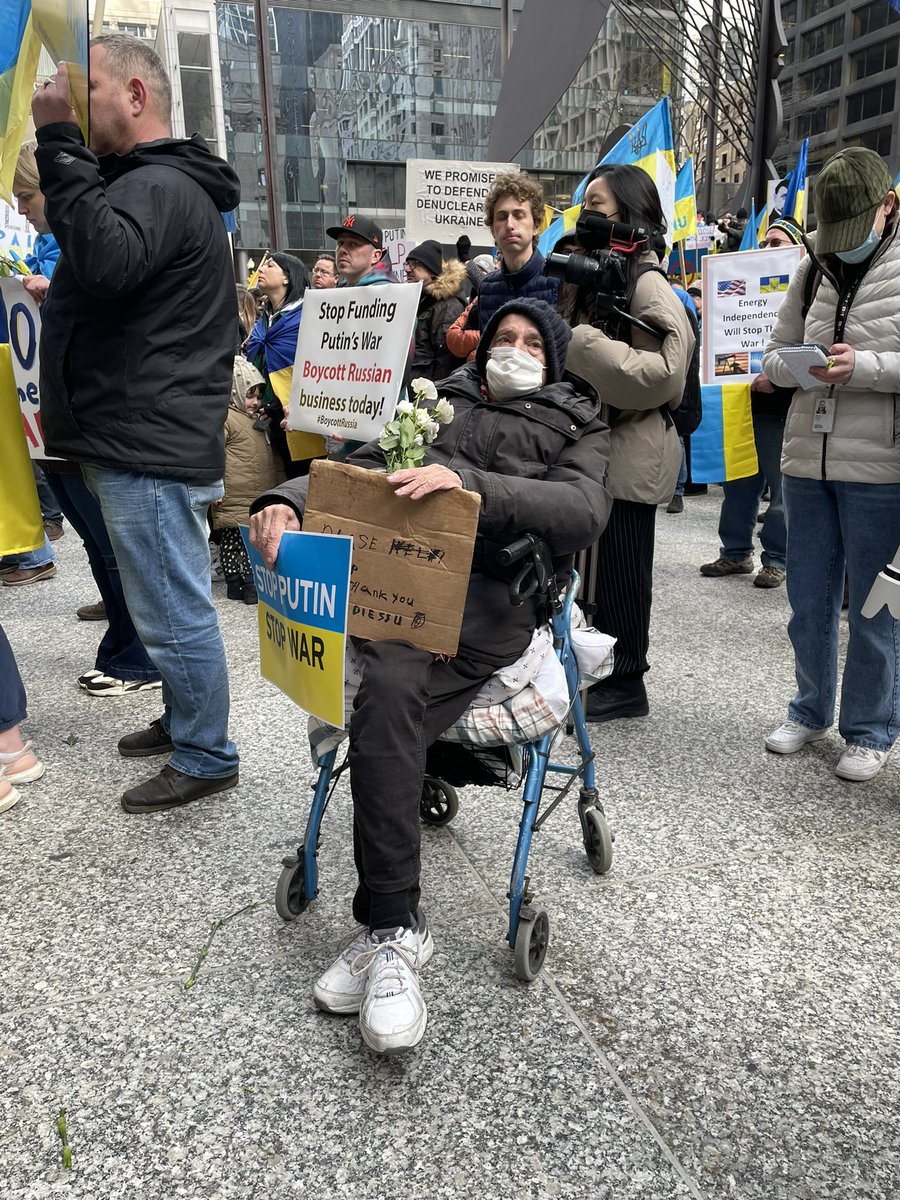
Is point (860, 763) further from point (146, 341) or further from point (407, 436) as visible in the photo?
point (146, 341)

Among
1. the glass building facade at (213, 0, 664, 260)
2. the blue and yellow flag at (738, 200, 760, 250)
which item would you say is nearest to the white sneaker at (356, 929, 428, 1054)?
the blue and yellow flag at (738, 200, 760, 250)

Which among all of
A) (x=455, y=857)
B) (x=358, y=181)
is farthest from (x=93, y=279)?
(x=358, y=181)

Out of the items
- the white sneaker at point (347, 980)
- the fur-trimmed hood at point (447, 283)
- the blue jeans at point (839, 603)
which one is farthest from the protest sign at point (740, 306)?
the white sneaker at point (347, 980)

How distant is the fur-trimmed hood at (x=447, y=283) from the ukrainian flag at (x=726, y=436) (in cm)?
165

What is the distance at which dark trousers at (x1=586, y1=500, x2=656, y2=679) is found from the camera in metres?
3.70

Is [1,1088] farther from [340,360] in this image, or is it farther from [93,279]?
[340,360]

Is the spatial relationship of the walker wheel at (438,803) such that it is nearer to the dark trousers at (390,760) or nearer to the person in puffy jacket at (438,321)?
the dark trousers at (390,760)

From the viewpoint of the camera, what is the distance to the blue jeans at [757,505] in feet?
18.5

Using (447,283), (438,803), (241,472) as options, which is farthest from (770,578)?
(438,803)

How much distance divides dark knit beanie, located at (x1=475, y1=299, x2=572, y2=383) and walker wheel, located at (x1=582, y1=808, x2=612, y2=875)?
1218 mm

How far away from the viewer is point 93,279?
2490mm

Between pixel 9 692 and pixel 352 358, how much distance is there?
Answer: 1888 millimetres

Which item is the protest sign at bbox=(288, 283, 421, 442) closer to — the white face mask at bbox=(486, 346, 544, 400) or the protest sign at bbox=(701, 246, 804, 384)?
the white face mask at bbox=(486, 346, 544, 400)

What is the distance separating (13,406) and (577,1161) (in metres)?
2.91
